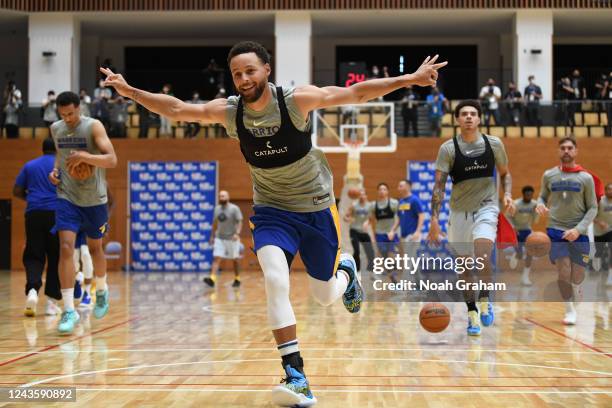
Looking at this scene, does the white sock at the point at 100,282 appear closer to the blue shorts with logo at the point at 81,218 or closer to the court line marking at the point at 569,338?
the blue shorts with logo at the point at 81,218

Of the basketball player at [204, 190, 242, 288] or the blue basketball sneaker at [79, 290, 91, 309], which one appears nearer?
the blue basketball sneaker at [79, 290, 91, 309]

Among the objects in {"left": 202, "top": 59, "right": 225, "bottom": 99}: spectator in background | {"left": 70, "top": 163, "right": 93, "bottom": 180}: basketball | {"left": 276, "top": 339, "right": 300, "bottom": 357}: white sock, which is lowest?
{"left": 276, "top": 339, "right": 300, "bottom": 357}: white sock

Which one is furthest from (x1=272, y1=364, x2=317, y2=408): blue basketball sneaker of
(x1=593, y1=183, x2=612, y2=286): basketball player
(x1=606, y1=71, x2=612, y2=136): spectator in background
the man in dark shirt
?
(x1=606, y1=71, x2=612, y2=136): spectator in background

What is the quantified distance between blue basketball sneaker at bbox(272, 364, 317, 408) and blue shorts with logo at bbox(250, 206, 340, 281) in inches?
31.2

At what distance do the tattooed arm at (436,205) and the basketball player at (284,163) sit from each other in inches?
107

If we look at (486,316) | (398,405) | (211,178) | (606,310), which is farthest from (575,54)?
(398,405)

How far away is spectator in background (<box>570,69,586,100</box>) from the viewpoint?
2339cm

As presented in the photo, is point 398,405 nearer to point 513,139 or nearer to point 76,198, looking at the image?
point 76,198

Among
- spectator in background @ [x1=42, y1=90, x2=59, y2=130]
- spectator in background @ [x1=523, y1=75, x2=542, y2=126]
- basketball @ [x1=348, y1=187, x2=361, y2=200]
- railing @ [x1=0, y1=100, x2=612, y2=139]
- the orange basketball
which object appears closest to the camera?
the orange basketball

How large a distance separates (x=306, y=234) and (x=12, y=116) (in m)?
20.7

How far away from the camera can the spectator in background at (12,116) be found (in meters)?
23.5

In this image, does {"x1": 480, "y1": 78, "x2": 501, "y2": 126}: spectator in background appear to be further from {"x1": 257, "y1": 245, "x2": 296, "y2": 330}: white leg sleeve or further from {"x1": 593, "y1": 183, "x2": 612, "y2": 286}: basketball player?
{"x1": 257, "y1": 245, "x2": 296, "y2": 330}: white leg sleeve

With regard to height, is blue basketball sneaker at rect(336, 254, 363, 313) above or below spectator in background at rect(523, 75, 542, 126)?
below

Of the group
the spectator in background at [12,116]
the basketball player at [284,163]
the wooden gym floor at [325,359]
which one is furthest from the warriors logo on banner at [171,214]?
the basketball player at [284,163]
